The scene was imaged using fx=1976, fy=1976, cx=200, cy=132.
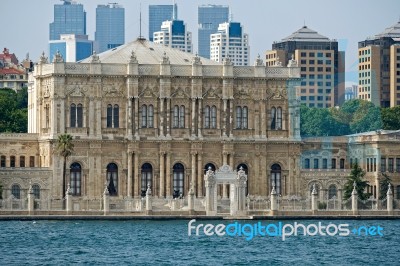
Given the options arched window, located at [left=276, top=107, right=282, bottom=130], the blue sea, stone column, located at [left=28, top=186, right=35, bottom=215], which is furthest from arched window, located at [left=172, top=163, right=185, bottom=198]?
stone column, located at [left=28, top=186, right=35, bottom=215]

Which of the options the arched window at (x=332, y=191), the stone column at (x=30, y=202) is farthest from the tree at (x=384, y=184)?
the stone column at (x=30, y=202)

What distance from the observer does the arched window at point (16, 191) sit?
134500 mm

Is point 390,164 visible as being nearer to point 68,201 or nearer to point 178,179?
point 178,179

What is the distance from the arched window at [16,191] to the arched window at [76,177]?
A: 3975mm

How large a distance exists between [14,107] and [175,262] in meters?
69.0

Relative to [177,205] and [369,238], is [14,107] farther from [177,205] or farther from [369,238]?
[369,238]

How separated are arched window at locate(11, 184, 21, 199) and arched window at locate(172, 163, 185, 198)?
1114cm

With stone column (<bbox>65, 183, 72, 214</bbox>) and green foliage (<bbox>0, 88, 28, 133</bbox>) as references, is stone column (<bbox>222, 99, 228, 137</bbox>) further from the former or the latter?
green foliage (<bbox>0, 88, 28, 133</bbox>)

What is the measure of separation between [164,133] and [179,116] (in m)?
1.66

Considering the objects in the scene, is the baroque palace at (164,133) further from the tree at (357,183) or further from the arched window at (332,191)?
the tree at (357,183)

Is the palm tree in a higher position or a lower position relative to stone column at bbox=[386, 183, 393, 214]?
higher

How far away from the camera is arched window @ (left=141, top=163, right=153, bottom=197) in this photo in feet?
454

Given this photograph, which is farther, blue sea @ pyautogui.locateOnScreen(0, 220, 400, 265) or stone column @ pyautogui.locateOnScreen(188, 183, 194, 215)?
stone column @ pyautogui.locateOnScreen(188, 183, 194, 215)

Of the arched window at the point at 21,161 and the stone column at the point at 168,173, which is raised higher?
the arched window at the point at 21,161
